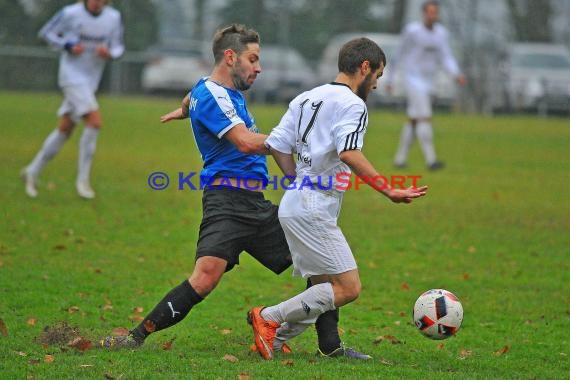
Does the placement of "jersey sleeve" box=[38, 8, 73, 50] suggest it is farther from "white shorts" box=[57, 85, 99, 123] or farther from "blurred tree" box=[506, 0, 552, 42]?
"blurred tree" box=[506, 0, 552, 42]

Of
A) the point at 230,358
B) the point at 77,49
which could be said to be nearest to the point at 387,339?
the point at 230,358

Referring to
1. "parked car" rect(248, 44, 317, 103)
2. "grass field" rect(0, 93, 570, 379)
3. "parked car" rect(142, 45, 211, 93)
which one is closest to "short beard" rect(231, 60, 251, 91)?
"grass field" rect(0, 93, 570, 379)

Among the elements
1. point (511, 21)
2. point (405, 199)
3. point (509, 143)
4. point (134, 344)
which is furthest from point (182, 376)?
point (511, 21)

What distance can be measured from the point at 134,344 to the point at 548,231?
615 centimetres

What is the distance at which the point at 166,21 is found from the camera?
104 feet

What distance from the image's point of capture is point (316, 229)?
5.68 m

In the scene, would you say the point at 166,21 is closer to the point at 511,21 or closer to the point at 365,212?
the point at 511,21

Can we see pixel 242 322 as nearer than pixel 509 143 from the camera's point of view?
Yes

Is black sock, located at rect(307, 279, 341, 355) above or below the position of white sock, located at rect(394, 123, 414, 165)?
above

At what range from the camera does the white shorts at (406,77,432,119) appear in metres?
15.8

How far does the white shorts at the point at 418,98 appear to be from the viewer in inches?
624

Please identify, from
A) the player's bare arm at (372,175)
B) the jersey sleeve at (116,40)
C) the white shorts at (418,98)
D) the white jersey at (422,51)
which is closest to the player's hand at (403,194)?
the player's bare arm at (372,175)

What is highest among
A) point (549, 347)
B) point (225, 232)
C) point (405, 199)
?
point (405, 199)

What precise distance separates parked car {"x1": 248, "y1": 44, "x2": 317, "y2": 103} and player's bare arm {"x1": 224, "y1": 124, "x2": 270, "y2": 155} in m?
24.2
